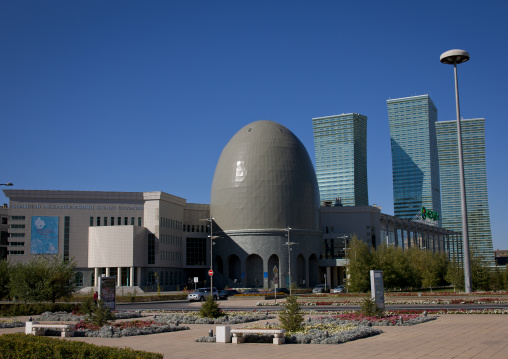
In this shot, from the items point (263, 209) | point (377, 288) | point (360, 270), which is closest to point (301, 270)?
point (263, 209)

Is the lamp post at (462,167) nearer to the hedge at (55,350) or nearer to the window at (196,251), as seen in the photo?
the hedge at (55,350)

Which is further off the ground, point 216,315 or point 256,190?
point 256,190

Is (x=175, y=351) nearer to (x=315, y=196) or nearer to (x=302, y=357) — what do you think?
(x=302, y=357)

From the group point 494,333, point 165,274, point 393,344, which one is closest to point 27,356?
point 393,344

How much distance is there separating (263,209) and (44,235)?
3586 centimetres

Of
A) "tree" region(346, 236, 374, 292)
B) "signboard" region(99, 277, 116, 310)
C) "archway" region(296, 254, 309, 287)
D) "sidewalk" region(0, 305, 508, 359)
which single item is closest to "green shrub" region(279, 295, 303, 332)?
"sidewalk" region(0, 305, 508, 359)

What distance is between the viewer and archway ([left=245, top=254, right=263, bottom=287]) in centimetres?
9812

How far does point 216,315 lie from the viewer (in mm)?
31781

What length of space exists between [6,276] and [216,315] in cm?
2404

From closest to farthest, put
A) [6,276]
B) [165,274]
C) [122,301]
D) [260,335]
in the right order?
[260,335]
[6,276]
[122,301]
[165,274]

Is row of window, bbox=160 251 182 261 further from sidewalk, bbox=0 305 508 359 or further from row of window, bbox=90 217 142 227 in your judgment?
sidewalk, bbox=0 305 508 359

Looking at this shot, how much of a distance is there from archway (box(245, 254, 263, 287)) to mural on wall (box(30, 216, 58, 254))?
32.1 m

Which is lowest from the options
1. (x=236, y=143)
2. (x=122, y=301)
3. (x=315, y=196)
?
(x=122, y=301)

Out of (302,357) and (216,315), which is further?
(216,315)
